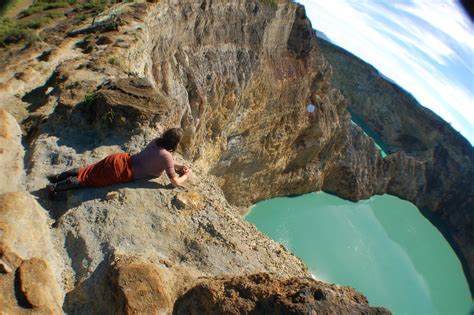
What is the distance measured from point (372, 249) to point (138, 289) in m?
21.5

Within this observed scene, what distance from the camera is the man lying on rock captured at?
6926 millimetres

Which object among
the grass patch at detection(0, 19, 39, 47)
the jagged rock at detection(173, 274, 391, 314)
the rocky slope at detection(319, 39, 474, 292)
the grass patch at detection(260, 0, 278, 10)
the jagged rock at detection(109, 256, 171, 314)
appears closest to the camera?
the jagged rock at detection(173, 274, 391, 314)

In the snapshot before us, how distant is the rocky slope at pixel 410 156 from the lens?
2879 cm

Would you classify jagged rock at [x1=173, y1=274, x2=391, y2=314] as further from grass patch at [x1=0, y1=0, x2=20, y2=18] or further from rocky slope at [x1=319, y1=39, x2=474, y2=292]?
rocky slope at [x1=319, y1=39, x2=474, y2=292]

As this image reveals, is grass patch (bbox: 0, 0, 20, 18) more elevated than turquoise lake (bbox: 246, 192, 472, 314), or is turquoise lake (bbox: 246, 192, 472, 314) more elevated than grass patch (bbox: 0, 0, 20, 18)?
grass patch (bbox: 0, 0, 20, 18)

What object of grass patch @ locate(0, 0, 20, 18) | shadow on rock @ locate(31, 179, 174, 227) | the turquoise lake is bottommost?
the turquoise lake

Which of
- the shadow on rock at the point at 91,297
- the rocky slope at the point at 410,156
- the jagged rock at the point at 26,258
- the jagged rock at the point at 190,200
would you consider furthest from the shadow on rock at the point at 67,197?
the rocky slope at the point at 410,156

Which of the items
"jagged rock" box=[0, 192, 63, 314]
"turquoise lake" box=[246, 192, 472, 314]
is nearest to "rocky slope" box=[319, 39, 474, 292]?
"turquoise lake" box=[246, 192, 472, 314]

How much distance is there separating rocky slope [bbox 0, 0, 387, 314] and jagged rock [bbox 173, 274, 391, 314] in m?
0.02

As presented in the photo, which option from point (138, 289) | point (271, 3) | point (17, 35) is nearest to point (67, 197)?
point (138, 289)

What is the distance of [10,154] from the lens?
771cm

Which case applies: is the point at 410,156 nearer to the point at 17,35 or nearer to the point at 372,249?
the point at 372,249

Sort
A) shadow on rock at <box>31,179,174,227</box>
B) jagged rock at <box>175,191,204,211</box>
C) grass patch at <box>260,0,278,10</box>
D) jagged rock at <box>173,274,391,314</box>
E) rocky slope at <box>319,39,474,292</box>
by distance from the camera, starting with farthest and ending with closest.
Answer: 1. rocky slope at <box>319,39,474,292</box>
2. grass patch at <box>260,0,278,10</box>
3. jagged rock at <box>175,191,204,211</box>
4. shadow on rock at <box>31,179,174,227</box>
5. jagged rock at <box>173,274,391,314</box>

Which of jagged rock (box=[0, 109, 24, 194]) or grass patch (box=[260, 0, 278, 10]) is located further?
grass patch (box=[260, 0, 278, 10])
